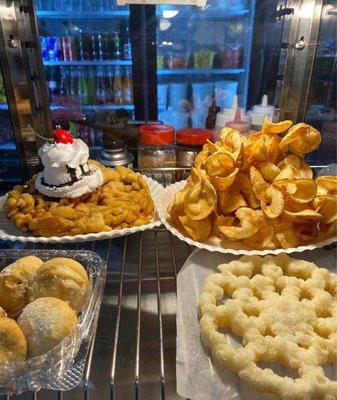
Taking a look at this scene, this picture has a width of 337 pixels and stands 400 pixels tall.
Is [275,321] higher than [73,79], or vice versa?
[73,79]

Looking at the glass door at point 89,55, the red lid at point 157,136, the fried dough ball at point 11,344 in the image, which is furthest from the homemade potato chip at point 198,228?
the glass door at point 89,55

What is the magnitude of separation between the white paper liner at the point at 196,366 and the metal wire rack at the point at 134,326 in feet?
0.11

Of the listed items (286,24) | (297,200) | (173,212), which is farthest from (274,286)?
(286,24)

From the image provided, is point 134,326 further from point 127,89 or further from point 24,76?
point 127,89

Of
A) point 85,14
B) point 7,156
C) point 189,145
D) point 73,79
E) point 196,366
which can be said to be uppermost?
point 85,14

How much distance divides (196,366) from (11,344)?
295 millimetres

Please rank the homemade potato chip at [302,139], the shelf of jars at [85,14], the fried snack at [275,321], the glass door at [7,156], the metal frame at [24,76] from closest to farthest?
the fried snack at [275,321] → the homemade potato chip at [302,139] → the metal frame at [24,76] → the glass door at [7,156] → the shelf of jars at [85,14]

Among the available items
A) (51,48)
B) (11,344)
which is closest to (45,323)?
(11,344)

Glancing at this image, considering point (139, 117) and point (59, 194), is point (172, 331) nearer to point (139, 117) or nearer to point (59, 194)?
point (59, 194)

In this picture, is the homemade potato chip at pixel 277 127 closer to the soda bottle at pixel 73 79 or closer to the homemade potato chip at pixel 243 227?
the homemade potato chip at pixel 243 227

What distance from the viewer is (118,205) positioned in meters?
0.98

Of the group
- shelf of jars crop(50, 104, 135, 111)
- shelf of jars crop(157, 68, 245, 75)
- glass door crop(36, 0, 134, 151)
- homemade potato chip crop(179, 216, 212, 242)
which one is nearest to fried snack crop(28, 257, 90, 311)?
homemade potato chip crop(179, 216, 212, 242)

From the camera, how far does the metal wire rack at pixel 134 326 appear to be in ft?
2.05

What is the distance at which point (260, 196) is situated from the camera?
0.88m
